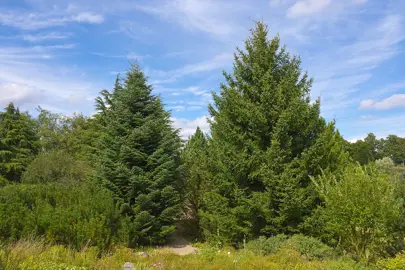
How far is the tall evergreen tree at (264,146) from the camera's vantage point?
9.96 metres

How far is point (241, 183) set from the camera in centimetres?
1106

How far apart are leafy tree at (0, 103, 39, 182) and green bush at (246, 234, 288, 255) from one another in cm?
2207

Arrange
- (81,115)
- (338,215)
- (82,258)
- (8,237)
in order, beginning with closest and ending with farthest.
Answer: (82,258) → (338,215) → (8,237) → (81,115)

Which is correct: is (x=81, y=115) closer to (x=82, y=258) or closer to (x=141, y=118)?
(x=141, y=118)

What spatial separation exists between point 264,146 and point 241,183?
1.57 m

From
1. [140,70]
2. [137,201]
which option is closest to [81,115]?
[140,70]

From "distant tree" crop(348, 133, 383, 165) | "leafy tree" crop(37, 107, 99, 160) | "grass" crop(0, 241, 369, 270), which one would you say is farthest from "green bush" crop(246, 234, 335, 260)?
"distant tree" crop(348, 133, 383, 165)

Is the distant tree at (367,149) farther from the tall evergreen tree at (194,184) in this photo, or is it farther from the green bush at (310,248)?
the green bush at (310,248)

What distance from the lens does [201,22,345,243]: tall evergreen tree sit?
9.96 m

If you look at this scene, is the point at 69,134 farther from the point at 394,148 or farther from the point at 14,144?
the point at 394,148

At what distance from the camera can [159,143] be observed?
12695 mm

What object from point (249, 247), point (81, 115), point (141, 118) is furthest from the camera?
point (81, 115)

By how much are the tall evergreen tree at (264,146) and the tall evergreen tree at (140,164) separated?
1.90m

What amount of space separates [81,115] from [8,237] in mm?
24521
